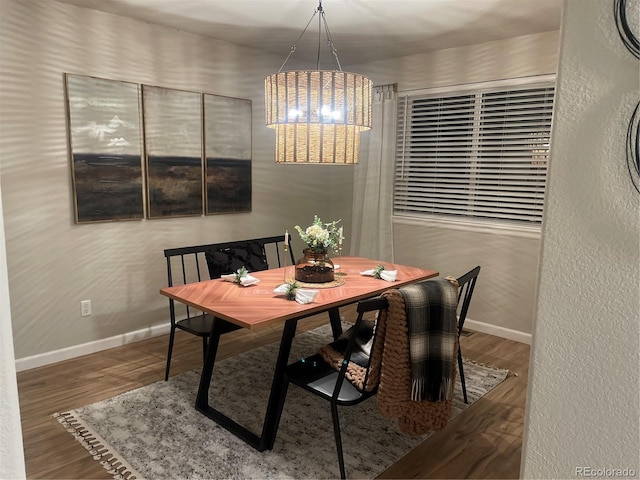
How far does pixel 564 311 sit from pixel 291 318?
4.82 ft

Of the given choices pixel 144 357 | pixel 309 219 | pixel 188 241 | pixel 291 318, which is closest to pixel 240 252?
pixel 188 241

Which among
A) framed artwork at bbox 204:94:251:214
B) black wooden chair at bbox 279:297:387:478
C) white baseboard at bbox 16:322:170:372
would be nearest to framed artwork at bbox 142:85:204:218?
framed artwork at bbox 204:94:251:214

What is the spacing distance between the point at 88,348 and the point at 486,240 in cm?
330

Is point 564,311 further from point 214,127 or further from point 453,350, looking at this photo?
point 214,127

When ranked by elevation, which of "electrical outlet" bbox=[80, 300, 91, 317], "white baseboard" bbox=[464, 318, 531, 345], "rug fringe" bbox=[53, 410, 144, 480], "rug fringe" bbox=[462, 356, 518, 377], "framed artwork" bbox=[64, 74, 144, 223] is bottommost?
"rug fringe" bbox=[462, 356, 518, 377]

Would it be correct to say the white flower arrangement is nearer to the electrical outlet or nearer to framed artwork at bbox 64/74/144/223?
framed artwork at bbox 64/74/144/223

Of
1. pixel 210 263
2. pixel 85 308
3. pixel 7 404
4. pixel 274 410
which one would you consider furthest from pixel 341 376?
pixel 85 308

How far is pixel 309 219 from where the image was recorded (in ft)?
16.1

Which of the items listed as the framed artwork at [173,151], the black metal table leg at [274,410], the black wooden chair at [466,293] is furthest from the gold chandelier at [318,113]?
the framed artwork at [173,151]

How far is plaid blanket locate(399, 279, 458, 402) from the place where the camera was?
1.89 meters

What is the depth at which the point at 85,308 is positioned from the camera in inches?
130

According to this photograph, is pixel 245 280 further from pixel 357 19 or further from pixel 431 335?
pixel 357 19

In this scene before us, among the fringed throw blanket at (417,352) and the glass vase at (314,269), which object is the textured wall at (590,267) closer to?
the fringed throw blanket at (417,352)

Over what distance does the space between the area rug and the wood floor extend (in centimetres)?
8
